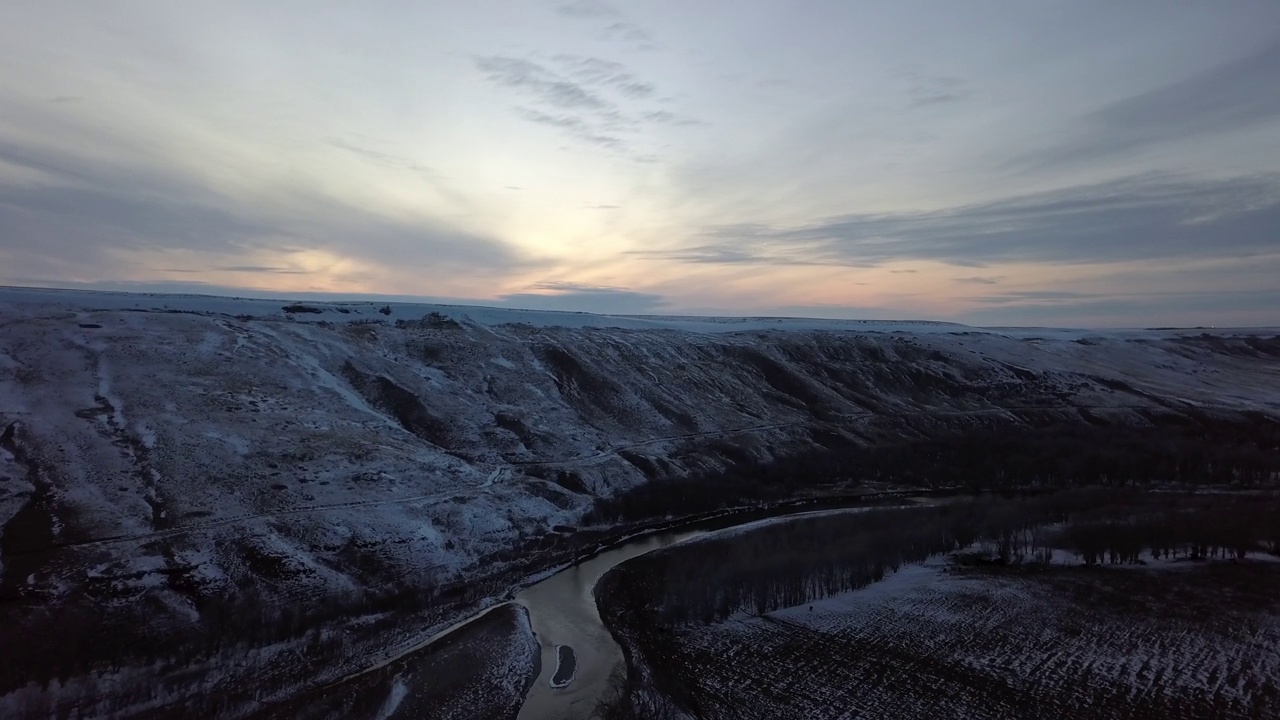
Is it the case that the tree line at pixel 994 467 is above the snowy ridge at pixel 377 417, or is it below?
below

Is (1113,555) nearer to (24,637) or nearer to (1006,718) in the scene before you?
(1006,718)

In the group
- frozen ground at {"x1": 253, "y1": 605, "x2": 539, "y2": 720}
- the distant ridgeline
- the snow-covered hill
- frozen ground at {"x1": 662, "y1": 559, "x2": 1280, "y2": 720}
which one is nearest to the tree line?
the snow-covered hill

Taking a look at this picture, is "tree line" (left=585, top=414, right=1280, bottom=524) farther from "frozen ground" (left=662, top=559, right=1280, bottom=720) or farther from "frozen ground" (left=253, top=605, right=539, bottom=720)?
"frozen ground" (left=253, top=605, right=539, bottom=720)

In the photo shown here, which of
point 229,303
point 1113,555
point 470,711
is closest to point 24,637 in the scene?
point 470,711

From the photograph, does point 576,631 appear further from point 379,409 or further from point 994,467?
point 994,467

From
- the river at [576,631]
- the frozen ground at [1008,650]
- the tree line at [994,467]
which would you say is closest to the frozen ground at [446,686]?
the river at [576,631]

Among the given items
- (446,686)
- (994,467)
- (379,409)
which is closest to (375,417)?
(379,409)

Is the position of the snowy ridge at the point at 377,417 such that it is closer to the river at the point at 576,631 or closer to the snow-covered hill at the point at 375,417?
the snow-covered hill at the point at 375,417

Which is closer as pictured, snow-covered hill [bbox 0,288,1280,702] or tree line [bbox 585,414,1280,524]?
snow-covered hill [bbox 0,288,1280,702]
